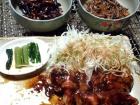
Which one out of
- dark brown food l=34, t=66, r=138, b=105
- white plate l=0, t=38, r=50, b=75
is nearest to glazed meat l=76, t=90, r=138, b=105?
dark brown food l=34, t=66, r=138, b=105

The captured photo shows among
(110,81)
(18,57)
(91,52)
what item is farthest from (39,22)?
(110,81)

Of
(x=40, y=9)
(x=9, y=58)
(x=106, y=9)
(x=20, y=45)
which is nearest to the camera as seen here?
(x=9, y=58)

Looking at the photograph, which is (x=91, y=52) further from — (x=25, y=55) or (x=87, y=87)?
(x=25, y=55)

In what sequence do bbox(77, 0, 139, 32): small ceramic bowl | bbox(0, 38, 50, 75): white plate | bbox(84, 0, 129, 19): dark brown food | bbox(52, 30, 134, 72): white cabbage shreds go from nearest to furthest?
bbox(0, 38, 50, 75): white plate
bbox(52, 30, 134, 72): white cabbage shreds
bbox(77, 0, 139, 32): small ceramic bowl
bbox(84, 0, 129, 19): dark brown food

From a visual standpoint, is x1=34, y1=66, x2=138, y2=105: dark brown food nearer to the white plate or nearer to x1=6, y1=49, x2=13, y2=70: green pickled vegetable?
the white plate

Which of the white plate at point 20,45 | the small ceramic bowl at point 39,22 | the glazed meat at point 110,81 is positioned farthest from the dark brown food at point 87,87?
the small ceramic bowl at point 39,22

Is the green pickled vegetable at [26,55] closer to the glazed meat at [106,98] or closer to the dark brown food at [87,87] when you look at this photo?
the dark brown food at [87,87]

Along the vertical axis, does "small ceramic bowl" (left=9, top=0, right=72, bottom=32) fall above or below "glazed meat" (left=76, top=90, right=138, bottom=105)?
above

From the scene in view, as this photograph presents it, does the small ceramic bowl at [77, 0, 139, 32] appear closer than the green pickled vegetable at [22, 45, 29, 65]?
No
